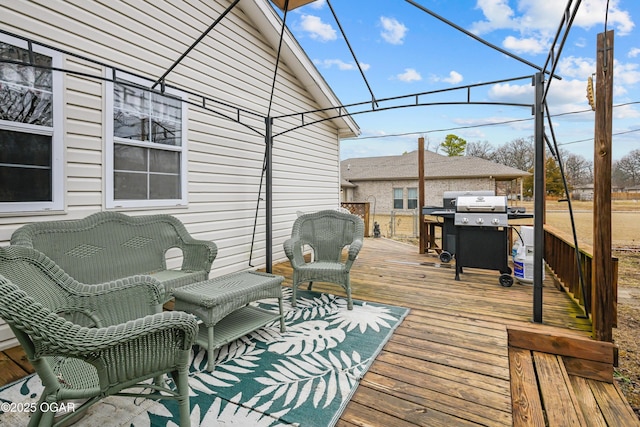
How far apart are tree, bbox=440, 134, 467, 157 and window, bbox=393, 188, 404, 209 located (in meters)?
13.9

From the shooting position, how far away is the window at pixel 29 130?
8.56ft

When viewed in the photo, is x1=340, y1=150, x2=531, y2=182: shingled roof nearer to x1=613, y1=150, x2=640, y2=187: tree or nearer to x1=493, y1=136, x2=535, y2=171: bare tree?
x1=613, y1=150, x2=640, y2=187: tree

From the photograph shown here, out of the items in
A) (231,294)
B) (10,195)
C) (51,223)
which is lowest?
(231,294)

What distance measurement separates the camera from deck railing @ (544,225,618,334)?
288cm

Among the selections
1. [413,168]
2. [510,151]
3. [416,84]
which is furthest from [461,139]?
[416,84]

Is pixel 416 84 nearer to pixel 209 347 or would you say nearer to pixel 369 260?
pixel 369 260

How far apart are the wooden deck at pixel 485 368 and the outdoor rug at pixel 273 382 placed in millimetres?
131

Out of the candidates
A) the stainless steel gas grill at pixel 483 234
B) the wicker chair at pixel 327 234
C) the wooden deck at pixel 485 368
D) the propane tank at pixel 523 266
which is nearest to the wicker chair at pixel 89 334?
the wooden deck at pixel 485 368

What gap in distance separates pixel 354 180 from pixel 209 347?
738 inches

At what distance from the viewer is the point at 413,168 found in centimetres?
1892

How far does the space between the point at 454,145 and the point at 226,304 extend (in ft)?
103

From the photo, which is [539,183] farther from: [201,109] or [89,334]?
[201,109]

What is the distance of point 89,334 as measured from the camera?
50.2 inches

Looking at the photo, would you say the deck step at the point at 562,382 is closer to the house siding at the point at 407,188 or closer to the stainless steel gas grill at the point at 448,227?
the stainless steel gas grill at the point at 448,227
